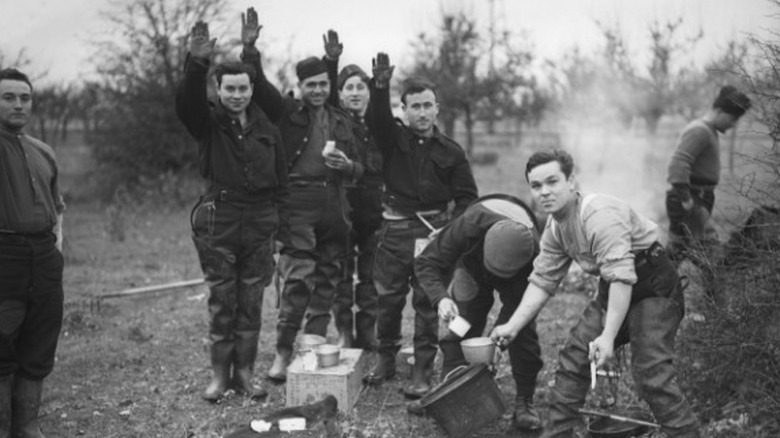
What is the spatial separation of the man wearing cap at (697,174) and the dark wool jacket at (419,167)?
2175 mm

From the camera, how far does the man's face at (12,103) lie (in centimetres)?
444

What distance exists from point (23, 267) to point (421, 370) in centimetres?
262

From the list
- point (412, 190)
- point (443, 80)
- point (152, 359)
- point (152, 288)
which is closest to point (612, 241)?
point (412, 190)

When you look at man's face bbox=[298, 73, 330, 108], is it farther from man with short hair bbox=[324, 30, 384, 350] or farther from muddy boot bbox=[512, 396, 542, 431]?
muddy boot bbox=[512, 396, 542, 431]

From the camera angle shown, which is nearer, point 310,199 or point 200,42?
point 200,42

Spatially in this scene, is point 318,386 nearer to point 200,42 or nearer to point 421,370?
point 421,370

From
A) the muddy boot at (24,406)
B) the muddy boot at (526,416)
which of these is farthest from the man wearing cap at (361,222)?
the muddy boot at (24,406)

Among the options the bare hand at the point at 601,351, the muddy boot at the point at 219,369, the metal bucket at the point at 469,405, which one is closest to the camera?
the bare hand at the point at 601,351

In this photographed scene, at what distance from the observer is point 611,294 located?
12.7 ft

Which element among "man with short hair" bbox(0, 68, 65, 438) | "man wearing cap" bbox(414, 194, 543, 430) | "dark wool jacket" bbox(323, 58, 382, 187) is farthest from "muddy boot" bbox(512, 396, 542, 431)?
"man with short hair" bbox(0, 68, 65, 438)

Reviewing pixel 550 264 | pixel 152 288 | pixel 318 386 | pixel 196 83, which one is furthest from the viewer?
pixel 152 288

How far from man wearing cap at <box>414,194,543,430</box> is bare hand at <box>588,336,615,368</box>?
2.82ft

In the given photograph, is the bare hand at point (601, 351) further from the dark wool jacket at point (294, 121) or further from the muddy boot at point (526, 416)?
the dark wool jacket at point (294, 121)

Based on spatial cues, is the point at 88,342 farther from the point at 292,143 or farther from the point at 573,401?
the point at 573,401
